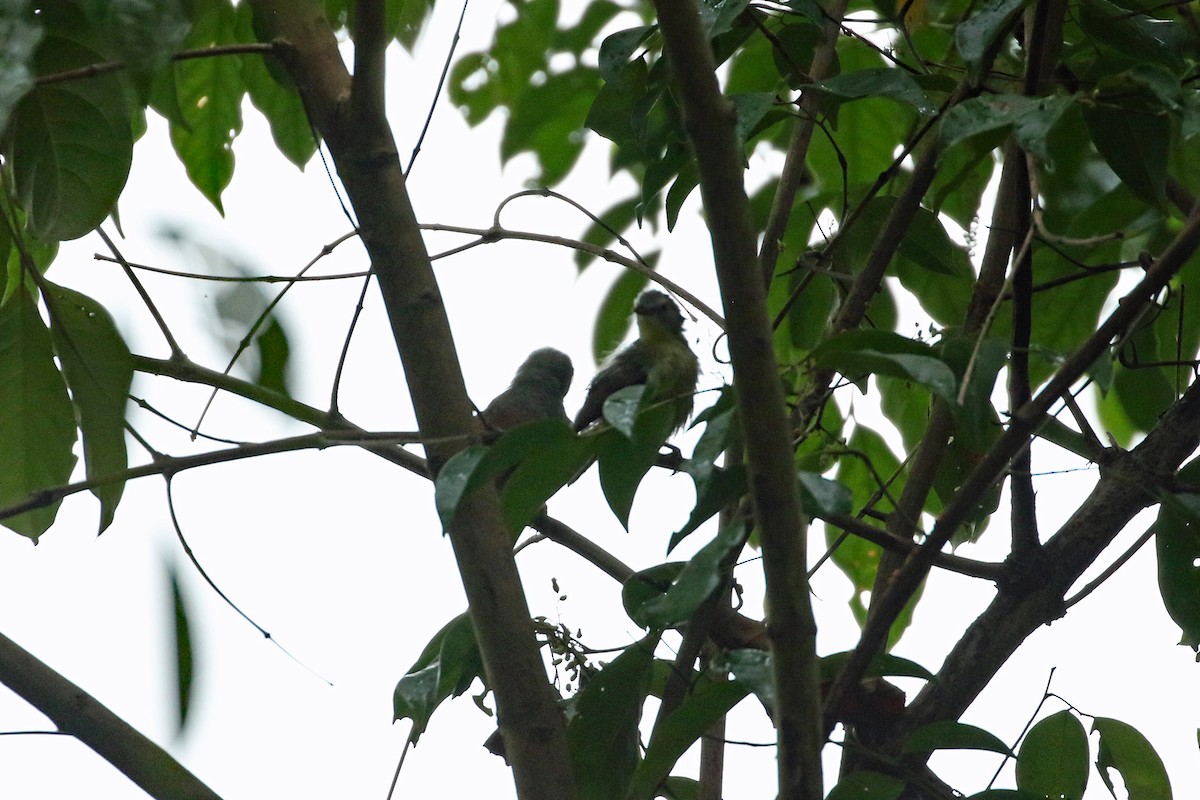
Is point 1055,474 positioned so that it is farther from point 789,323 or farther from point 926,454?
point 789,323

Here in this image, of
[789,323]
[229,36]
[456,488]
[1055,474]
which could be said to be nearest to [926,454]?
[1055,474]

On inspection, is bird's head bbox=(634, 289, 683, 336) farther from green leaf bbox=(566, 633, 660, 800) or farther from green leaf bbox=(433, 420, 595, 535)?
green leaf bbox=(433, 420, 595, 535)

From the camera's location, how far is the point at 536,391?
2.81m

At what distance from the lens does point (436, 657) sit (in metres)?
1.54

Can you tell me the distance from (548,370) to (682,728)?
177 cm

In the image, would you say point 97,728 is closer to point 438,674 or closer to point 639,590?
point 438,674

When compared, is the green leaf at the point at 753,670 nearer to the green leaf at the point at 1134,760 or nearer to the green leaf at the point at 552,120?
the green leaf at the point at 1134,760

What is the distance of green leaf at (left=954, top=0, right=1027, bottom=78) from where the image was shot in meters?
1.10

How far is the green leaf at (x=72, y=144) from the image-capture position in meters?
1.27

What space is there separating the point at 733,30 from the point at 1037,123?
629 mm

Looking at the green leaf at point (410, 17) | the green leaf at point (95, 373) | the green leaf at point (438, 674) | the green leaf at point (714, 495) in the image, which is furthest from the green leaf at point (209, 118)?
the green leaf at point (714, 495)

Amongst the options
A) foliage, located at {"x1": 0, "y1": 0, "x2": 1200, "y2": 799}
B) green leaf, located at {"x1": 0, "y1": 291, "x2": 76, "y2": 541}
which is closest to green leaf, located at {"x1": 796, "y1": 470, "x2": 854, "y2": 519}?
foliage, located at {"x1": 0, "y1": 0, "x2": 1200, "y2": 799}

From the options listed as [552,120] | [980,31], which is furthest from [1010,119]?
[552,120]

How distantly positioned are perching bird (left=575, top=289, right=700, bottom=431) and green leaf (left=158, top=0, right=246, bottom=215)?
1.14 meters
